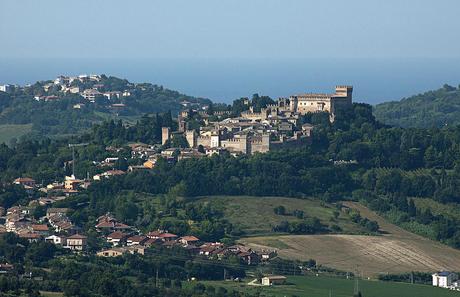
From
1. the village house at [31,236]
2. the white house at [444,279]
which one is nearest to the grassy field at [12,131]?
the village house at [31,236]

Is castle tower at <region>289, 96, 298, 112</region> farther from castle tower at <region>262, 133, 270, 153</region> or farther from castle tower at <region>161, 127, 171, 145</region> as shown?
castle tower at <region>262, 133, 270, 153</region>

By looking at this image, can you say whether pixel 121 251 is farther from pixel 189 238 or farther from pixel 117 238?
pixel 189 238

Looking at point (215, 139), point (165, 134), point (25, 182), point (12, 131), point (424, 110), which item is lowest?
point (12, 131)

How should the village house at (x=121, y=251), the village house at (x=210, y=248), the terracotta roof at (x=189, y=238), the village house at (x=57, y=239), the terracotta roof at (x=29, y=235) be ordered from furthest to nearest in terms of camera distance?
the terracotta roof at (x=189, y=238) → the terracotta roof at (x=29, y=235) → the village house at (x=57, y=239) → the village house at (x=210, y=248) → the village house at (x=121, y=251)

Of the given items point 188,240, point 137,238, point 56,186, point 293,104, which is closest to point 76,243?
point 137,238

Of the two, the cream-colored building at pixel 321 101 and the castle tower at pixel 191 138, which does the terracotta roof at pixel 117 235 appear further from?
the cream-colored building at pixel 321 101

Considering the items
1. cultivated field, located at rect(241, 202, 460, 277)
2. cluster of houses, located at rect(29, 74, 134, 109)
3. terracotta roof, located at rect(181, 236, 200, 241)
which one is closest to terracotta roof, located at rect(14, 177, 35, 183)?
terracotta roof, located at rect(181, 236, 200, 241)
